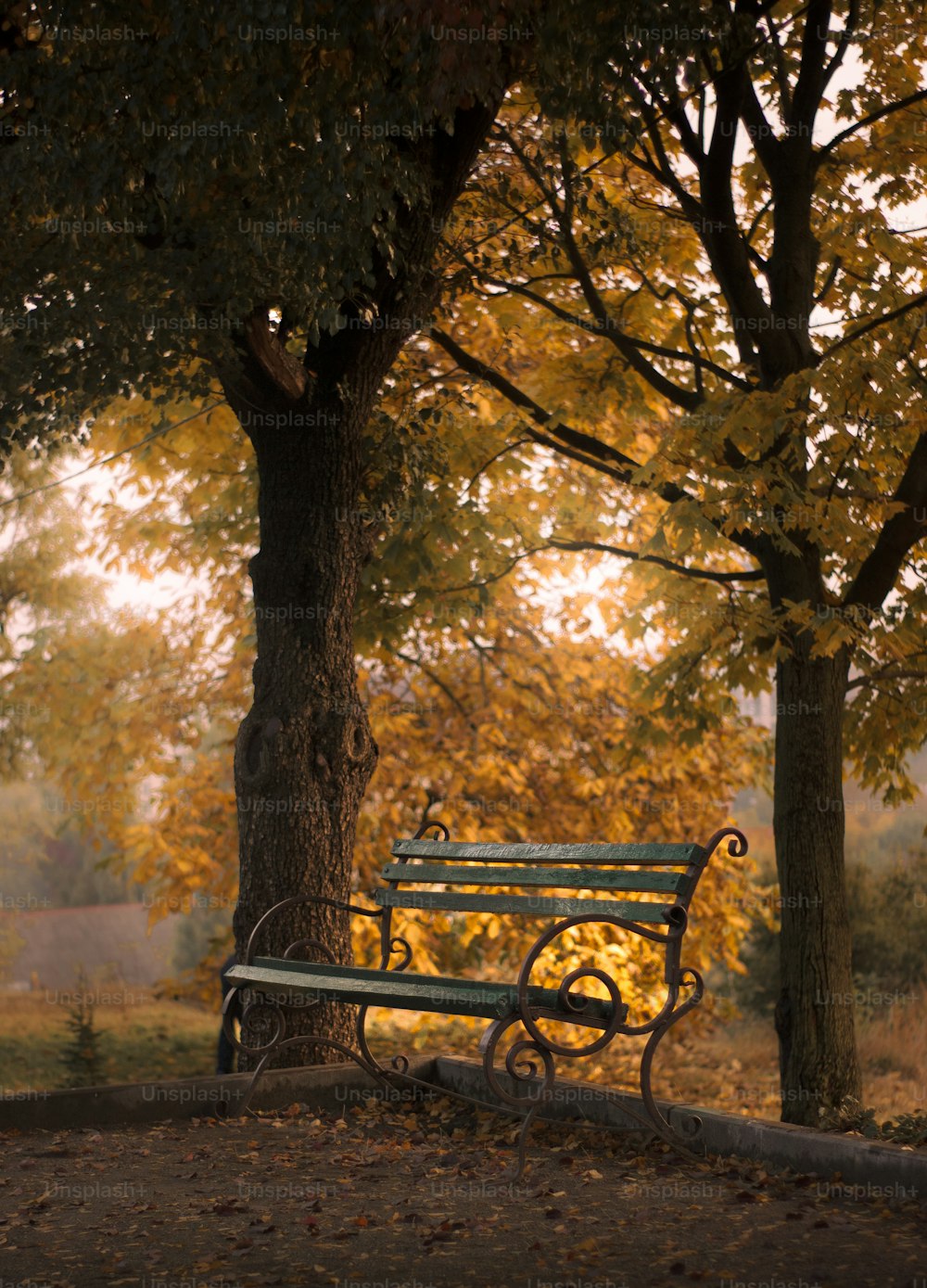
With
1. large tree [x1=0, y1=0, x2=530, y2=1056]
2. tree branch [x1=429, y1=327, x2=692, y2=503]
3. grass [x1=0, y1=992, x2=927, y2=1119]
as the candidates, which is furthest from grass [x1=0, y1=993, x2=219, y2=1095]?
large tree [x1=0, y1=0, x2=530, y2=1056]

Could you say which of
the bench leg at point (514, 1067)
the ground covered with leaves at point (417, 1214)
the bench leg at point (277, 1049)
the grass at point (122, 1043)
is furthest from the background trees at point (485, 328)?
the grass at point (122, 1043)

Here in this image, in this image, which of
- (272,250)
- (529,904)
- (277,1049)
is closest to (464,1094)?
(277,1049)

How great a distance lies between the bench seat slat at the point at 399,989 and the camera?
4535mm

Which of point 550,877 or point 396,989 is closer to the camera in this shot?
point 396,989

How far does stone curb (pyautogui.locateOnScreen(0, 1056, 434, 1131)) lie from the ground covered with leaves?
0.12 meters

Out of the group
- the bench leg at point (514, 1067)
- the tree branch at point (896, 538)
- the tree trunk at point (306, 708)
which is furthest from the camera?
the tree branch at point (896, 538)

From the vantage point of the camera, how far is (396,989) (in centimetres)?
498

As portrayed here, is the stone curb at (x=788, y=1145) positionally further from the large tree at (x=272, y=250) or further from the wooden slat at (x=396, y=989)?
the large tree at (x=272, y=250)

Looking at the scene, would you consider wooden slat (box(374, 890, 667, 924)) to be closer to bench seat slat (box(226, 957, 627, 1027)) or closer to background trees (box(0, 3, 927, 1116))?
bench seat slat (box(226, 957, 627, 1027))

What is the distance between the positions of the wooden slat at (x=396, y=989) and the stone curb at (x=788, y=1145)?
69 centimetres

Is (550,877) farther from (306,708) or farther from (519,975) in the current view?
(306,708)

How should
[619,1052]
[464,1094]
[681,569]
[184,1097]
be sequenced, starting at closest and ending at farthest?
[184,1097] → [464,1094] → [681,569] → [619,1052]

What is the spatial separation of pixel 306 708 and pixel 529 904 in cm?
187

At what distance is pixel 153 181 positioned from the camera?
20.4 feet
